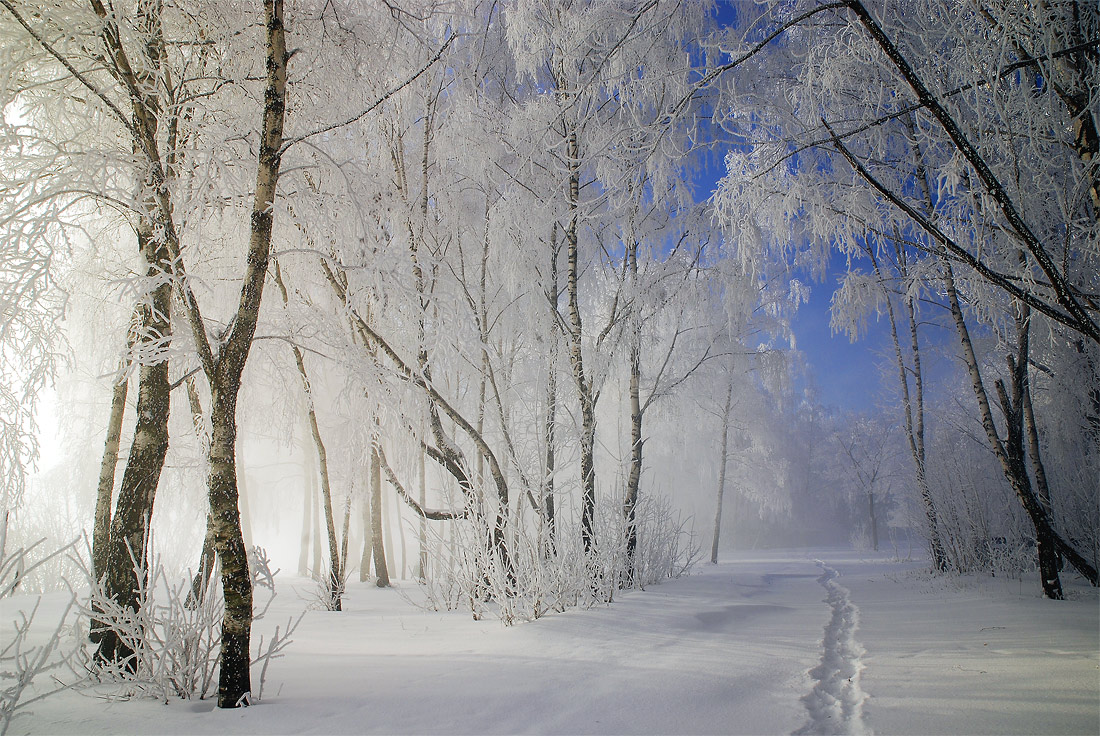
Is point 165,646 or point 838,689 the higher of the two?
point 165,646

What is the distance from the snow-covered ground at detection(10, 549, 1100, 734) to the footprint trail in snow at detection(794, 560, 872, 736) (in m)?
0.01

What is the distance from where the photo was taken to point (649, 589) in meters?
5.82

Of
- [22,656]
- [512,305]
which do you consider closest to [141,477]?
[22,656]

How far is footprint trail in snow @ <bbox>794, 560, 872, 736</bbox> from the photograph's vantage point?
2.08m

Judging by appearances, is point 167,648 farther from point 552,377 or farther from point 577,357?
point 552,377

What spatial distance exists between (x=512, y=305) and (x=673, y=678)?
505 centimetres

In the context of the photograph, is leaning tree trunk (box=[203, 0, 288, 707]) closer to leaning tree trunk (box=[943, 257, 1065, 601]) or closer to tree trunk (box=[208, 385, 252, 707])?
tree trunk (box=[208, 385, 252, 707])

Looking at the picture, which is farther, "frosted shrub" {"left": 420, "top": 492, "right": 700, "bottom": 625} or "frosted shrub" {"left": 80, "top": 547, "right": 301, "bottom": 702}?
"frosted shrub" {"left": 420, "top": 492, "right": 700, "bottom": 625}

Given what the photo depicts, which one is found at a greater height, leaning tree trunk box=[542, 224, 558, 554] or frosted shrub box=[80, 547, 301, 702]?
leaning tree trunk box=[542, 224, 558, 554]

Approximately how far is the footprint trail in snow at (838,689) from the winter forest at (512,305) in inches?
1.2

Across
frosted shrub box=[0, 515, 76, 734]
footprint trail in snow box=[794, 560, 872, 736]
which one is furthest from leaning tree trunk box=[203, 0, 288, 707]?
footprint trail in snow box=[794, 560, 872, 736]

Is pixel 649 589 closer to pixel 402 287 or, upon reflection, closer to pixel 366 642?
pixel 366 642

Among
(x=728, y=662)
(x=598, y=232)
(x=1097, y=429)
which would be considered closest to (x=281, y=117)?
(x=728, y=662)

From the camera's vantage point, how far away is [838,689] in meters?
2.51
